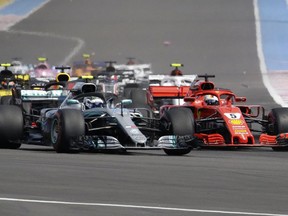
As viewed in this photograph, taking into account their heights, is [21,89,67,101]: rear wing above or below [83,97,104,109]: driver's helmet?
above

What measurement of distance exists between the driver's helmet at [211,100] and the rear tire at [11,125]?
510 centimetres

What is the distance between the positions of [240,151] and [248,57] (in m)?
50.9

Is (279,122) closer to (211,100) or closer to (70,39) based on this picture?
(211,100)

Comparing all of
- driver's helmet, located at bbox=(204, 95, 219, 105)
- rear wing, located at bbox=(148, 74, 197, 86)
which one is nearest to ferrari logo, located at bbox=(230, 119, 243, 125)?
driver's helmet, located at bbox=(204, 95, 219, 105)

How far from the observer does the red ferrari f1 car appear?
23.6 meters

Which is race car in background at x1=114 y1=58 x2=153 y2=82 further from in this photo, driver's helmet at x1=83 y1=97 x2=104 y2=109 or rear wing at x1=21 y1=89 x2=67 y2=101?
driver's helmet at x1=83 y1=97 x2=104 y2=109

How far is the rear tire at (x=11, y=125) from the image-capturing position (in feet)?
75.3

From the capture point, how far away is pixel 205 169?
18.0 m

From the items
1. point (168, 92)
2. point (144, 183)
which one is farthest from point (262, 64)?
point (144, 183)

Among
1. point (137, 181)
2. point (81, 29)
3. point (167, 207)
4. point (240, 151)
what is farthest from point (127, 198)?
point (81, 29)

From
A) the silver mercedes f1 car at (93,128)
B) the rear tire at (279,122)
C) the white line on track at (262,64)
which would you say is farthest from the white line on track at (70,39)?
the silver mercedes f1 car at (93,128)

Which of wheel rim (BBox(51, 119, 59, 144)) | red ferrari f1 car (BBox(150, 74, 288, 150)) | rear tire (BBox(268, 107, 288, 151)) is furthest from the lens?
rear tire (BBox(268, 107, 288, 151))

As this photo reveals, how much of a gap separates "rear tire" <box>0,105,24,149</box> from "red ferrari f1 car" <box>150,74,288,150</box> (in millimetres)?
3224

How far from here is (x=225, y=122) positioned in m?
24.0
